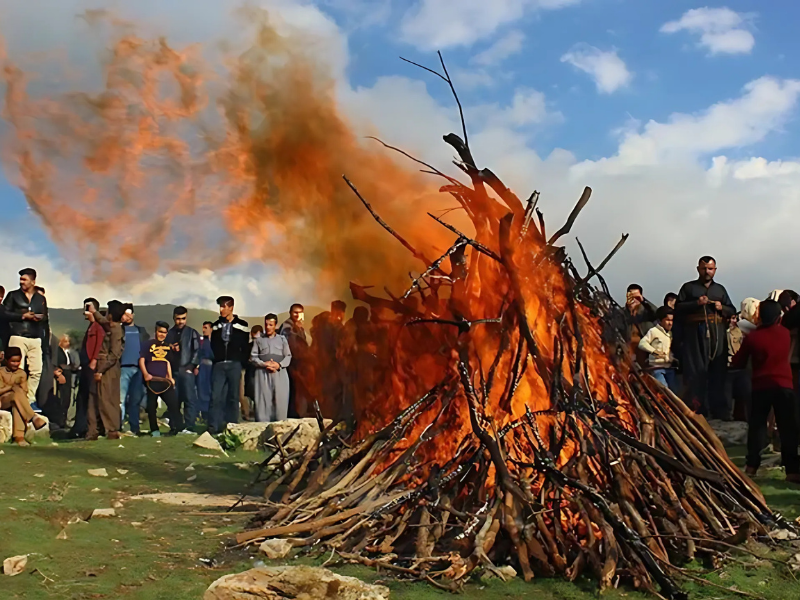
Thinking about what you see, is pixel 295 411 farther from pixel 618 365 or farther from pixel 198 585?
pixel 198 585

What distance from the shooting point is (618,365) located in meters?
6.57

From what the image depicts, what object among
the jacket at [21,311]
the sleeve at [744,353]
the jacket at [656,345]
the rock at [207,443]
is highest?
the jacket at [21,311]

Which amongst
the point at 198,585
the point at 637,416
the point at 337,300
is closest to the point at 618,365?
the point at 637,416

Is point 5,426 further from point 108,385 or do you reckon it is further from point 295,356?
point 295,356

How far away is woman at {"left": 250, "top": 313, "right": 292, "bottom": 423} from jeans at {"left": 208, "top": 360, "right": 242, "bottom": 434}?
0.46 m

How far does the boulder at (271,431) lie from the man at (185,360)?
7.01 feet

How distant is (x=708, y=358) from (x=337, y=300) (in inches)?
249

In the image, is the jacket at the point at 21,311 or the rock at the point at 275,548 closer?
the rock at the point at 275,548

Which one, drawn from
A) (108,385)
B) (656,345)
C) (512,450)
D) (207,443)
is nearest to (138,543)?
(512,450)

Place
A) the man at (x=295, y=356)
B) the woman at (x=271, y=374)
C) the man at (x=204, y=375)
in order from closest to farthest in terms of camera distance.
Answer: the man at (x=295, y=356)
the woman at (x=271, y=374)
the man at (x=204, y=375)

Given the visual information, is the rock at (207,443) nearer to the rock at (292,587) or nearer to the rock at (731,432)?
the rock at (731,432)

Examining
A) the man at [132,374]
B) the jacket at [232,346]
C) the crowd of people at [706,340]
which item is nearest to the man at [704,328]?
the crowd of people at [706,340]

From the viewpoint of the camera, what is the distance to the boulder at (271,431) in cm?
1121

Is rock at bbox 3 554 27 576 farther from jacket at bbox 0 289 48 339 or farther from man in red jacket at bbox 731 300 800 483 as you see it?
jacket at bbox 0 289 48 339
